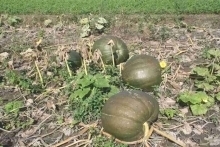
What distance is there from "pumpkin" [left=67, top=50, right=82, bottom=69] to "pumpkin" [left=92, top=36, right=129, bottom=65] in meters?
0.26

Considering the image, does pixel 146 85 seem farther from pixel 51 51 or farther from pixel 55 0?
pixel 55 0

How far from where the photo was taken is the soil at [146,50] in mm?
4922

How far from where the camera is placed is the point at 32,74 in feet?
20.6

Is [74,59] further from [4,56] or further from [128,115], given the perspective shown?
[128,115]

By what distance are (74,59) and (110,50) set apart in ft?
1.94

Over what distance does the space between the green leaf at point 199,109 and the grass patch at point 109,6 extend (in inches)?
138

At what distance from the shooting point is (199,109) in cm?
517

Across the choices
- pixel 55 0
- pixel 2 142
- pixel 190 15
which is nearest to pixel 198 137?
pixel 2 142

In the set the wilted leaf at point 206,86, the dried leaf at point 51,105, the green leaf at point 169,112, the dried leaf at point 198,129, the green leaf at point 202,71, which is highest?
the green leaf at point 202,71

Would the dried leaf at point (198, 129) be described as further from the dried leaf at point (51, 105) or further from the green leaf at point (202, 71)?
the dried leaf at point (51, 105)

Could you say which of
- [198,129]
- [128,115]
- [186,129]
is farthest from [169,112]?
[128,115]

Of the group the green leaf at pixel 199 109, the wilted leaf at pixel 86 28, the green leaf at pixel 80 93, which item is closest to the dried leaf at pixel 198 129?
the green leaf at pixel 199 109

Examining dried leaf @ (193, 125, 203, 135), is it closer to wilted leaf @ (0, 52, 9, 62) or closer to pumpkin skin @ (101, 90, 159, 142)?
pumpkin skin @ (101, 90, 159, 142)

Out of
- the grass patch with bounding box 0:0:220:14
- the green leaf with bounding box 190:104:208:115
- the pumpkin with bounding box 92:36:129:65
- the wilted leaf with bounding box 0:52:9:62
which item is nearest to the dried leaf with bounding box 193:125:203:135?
the green leaf with bounding box 190:104:208:115
